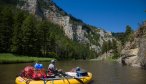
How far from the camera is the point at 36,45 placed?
286 ft

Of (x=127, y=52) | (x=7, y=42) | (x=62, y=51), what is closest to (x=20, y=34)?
(x=7, y=42)

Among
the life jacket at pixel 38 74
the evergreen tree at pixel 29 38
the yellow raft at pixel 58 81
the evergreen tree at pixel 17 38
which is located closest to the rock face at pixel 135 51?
the evergreen tree at pixel 29 38

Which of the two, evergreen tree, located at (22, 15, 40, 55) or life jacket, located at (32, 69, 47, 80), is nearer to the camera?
life jacket, located at (32, 69, 47, 80)

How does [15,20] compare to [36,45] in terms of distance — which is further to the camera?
[36,45]

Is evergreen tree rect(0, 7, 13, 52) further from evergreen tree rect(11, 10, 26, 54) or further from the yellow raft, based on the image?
the yellow raft

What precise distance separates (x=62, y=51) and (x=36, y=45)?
168ft

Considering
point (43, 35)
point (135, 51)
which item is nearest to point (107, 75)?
point (135, 51)

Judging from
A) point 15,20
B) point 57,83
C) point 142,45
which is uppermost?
point 15,20

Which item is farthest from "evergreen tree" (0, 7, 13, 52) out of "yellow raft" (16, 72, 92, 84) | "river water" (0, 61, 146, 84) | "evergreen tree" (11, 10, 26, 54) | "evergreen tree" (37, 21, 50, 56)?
"yellow raft" (16, 72, 92, 84)

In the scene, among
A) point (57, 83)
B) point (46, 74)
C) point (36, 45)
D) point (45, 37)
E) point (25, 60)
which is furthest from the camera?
point (45, 37)

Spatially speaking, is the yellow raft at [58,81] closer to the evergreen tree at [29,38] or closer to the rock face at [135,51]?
the rock face at [135,51]

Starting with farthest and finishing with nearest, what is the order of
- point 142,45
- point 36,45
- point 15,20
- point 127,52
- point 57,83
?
point 36,45 < point 15,20 < point 127,52 < point 142,45 < point 57,83

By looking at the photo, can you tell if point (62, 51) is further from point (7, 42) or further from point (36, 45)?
point (7, 42)

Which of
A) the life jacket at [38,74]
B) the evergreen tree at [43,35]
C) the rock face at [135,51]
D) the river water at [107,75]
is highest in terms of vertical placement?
the evergreen tree at [43,35]
